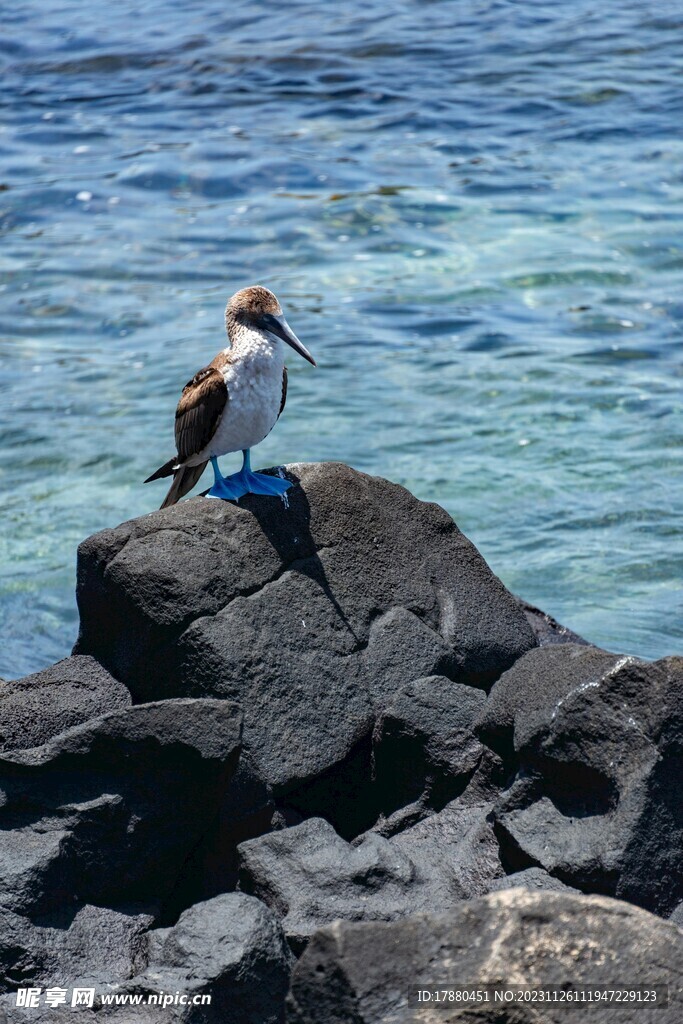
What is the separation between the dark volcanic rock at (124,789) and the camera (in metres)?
4.16

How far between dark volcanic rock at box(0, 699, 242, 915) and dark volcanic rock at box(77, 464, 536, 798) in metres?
0.34

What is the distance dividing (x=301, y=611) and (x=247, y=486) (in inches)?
21.5

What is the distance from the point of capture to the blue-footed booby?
4.96 metres

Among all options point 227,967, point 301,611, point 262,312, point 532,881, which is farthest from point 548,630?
point 227,967

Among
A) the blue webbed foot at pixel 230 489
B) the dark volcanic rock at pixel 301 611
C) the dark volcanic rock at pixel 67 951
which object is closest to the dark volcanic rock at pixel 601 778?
the dark volcanic rock at pixel 301 611

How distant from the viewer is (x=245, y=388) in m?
4.97

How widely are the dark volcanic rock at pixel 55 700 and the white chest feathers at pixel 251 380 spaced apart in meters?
1.09

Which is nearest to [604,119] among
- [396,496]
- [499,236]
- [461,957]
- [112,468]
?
[499,236]

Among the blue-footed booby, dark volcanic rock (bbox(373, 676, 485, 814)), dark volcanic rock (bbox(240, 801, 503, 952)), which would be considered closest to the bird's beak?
the blue-footed booby

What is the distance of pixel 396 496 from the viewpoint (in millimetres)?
5301

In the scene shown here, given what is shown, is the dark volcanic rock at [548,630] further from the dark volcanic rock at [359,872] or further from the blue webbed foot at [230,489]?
the dark volcanic rock at [359,872]

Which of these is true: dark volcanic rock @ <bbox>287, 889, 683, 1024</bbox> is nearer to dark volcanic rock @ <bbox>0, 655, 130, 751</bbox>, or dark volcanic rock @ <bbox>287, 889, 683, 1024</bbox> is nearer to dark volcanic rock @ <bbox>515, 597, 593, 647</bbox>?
dark volcanic rock @ <bbox>0, 655, 130, 751</bbox>

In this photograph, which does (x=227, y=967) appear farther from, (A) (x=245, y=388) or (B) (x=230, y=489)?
(A) (x=245, y=388)

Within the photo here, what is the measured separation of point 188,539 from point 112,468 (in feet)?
18.4
